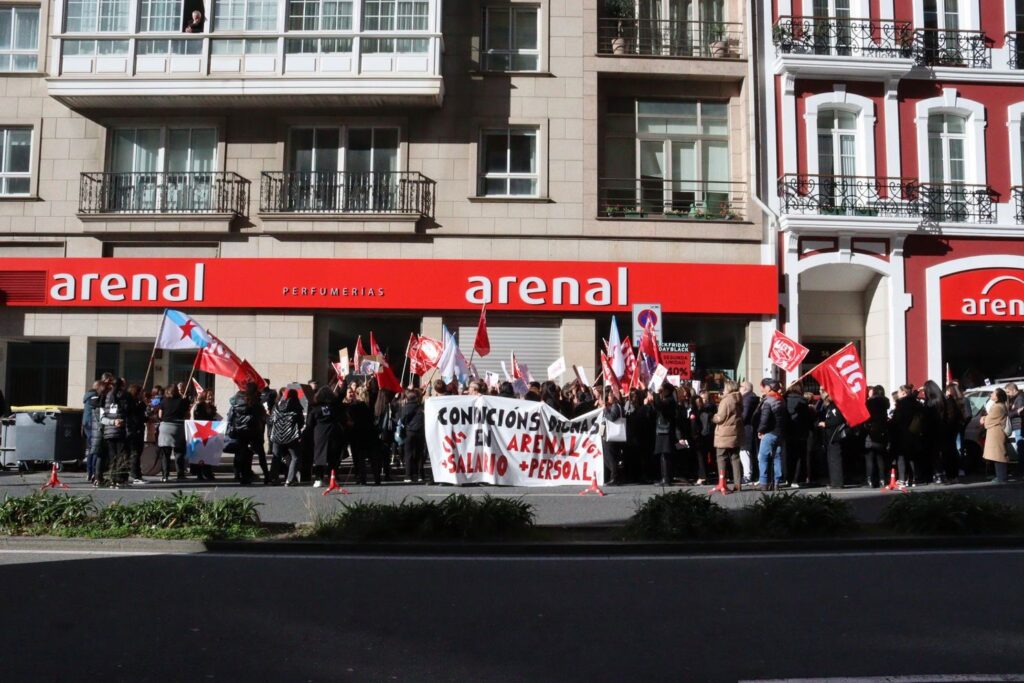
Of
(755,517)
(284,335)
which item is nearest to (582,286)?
(284,335)

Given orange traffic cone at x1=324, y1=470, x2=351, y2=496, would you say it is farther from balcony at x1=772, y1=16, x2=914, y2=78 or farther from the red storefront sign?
the red storefront sign

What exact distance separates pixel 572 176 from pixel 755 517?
13.8m

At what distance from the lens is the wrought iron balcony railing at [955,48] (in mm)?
22578

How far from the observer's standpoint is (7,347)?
22.5m

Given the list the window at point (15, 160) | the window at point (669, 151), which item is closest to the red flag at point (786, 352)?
the window at point (669, 151)

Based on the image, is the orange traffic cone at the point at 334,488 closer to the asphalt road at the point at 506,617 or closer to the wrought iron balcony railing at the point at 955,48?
the asphalt road at the point at 506,617

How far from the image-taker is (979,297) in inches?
870

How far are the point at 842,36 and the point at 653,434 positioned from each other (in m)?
12.3

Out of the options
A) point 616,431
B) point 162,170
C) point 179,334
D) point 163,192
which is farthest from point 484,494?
point 162,170

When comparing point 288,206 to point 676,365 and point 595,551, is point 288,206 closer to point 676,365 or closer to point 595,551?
point 676,365

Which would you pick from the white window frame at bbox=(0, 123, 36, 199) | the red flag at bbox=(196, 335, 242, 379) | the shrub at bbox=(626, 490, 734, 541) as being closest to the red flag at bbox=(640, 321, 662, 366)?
the red flag at bbox=(196, 335, 242, 379)

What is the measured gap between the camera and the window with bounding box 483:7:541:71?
22688 mm

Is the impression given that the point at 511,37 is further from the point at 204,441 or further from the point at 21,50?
A: the point at 204,441

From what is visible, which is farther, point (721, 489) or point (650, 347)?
point (650, 347)
